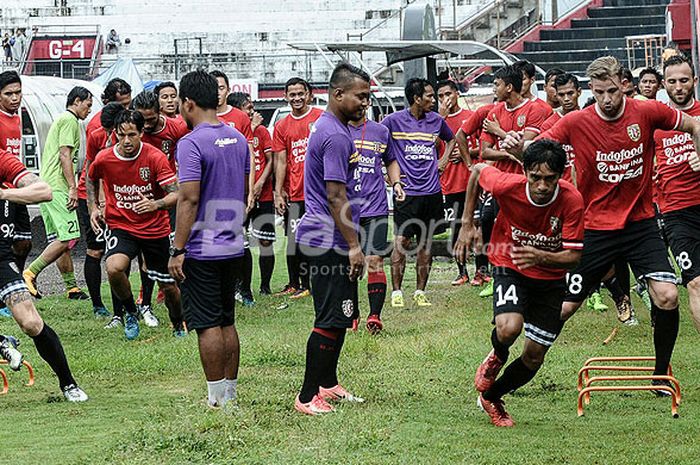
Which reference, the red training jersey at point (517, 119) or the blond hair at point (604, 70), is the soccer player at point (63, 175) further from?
the blond hair at point (604, 70)

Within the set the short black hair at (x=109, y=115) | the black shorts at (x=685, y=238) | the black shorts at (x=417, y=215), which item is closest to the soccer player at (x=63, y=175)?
the short black hair at (x=109, y=115)

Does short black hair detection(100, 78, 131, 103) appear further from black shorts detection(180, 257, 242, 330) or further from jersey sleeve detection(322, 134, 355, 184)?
jersey sleeve detection(322, 134, 355, 184)

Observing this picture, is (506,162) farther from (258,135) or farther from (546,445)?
(546,445)

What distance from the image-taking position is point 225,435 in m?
7.10

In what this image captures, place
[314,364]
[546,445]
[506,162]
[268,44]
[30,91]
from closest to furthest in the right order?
[546,445] → [314,364] → [506,162] → [30,91] → [268,44]

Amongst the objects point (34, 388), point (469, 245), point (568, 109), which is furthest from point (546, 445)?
point (568, 109)

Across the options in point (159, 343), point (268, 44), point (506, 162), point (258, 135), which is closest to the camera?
point (159, 343)

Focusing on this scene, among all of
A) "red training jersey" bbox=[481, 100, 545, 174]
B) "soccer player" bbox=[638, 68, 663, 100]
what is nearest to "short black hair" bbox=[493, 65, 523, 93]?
"red training jersey" bbox=[481, 100, 545, 174]

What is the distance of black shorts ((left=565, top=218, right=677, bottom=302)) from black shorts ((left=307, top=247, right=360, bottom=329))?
155cm

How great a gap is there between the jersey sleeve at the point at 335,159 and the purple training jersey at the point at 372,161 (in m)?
3.47

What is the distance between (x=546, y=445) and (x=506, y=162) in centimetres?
528

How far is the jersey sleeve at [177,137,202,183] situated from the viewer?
7.76 metres

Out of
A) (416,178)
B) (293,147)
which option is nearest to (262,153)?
(293,147)

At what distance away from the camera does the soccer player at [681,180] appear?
8.86 metres
